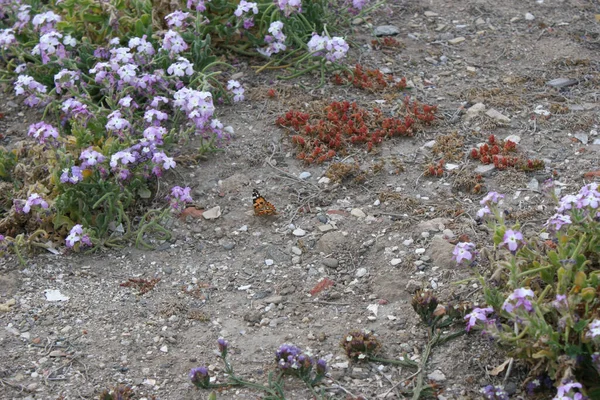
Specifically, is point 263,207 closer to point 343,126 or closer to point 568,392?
point 343,126

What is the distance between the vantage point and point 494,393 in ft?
10.9

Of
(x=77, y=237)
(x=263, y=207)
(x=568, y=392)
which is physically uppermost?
(x=568, y=392)

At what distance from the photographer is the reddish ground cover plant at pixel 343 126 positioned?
530cm

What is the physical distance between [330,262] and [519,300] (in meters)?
1.42

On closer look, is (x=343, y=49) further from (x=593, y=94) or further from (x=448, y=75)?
(x=593, y=94)

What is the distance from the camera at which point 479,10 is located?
6.95 m

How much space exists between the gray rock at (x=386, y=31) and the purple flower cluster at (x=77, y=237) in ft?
10.3

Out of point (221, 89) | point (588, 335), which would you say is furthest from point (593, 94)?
point (588, 335)

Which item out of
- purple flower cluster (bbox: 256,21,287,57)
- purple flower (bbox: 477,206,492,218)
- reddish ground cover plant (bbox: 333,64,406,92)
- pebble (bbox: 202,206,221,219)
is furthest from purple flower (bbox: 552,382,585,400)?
purple flower cluster (bbox: 256,21,287,57)

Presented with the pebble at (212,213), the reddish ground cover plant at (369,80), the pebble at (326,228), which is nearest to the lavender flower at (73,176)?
the pebble at (212,213)

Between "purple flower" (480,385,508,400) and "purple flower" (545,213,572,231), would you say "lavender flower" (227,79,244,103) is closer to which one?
"purple flower" (545,213,572,231)

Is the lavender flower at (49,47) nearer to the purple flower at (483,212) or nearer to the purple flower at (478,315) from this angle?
the purple flower at (483,212)

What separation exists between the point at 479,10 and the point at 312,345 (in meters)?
4.13

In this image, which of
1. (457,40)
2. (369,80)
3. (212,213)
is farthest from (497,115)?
(212,213)
